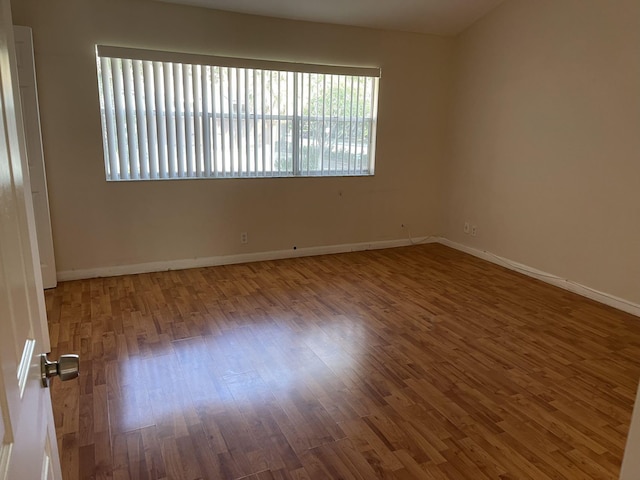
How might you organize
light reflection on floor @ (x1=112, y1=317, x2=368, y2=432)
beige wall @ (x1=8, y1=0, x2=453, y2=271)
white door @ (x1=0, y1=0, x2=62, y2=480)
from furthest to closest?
beige wall @ (x1=8, y1=0, x2=453, y2=271)
light reflection on floor @ (x1=112, y1=317, x2=368, y2=432)
white door @ (x1=0, y1=0, x2=62, y2=480)

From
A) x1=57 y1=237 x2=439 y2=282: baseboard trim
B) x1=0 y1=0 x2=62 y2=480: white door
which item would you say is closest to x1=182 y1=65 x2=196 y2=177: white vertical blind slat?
x1=57 y1=237 x2=439 y2=282: baseboard trim

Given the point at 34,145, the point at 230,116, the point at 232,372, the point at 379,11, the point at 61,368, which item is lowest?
the point at 232,372

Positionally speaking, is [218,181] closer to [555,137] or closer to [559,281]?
[555,137]

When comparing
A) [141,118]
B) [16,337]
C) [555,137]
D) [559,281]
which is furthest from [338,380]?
[555,137]

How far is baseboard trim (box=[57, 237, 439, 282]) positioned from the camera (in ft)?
13.9

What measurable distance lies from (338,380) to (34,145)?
306cm

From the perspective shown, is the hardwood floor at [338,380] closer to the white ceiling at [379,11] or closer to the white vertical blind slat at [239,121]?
the white vertical blind slat at [239,121]

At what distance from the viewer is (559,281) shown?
4.30 metres

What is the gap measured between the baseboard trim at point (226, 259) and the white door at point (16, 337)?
11.8 ft

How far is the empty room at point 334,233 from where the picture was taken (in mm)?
2201

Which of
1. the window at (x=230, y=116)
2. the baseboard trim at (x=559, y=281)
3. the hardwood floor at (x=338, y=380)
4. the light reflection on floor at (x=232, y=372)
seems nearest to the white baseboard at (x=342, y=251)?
the baseboard trim at (x=559, y=281)

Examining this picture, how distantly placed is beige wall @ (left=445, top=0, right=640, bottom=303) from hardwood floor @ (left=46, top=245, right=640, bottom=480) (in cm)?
53

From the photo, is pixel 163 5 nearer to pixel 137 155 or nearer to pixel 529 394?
pixel 137 155

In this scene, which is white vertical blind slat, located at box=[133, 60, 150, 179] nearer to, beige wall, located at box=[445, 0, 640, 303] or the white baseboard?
the white baseboard
